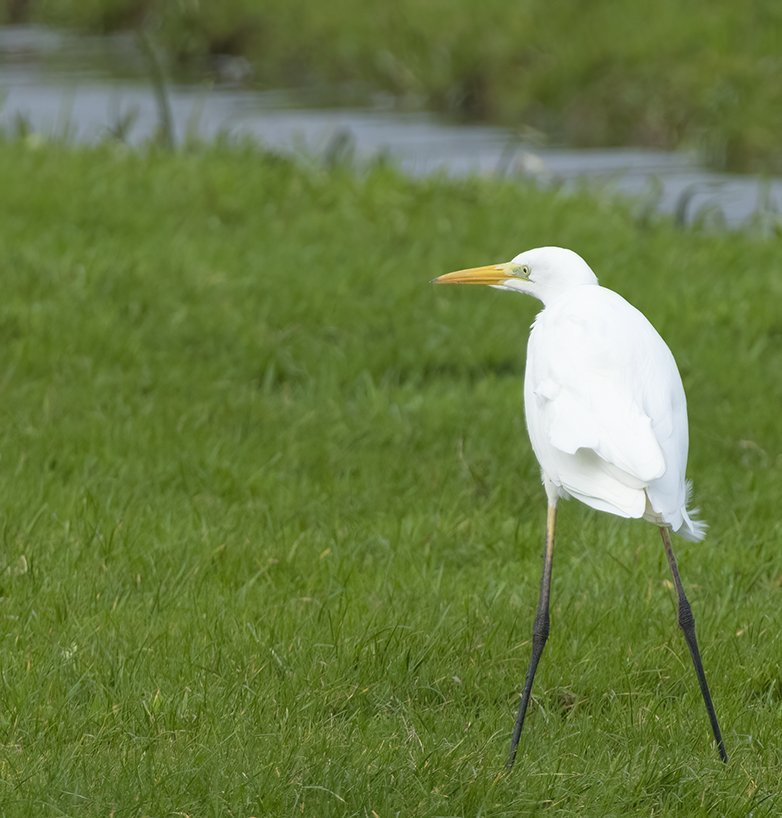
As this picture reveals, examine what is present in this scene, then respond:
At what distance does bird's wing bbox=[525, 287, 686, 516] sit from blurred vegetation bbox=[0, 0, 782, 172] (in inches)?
347

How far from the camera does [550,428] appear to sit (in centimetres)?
294

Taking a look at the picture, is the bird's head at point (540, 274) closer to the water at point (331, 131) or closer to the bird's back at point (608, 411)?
the bird's back at point (608, 411)

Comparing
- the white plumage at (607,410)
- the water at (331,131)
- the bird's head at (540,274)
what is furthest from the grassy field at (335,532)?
the water at (331,131)

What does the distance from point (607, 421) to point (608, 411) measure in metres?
0.03

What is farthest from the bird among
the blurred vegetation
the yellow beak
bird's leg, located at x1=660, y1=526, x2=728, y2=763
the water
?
the blurred vegetation

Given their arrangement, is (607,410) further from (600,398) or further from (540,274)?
(540,274)

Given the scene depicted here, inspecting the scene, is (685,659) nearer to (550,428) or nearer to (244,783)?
(550,428)

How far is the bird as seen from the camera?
279cm

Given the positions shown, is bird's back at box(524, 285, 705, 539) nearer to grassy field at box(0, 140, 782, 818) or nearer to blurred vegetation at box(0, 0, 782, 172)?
grassy field at box(0, 140, 782, 818)

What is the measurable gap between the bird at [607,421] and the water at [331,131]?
18.7ft

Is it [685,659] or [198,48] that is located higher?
[198,48]

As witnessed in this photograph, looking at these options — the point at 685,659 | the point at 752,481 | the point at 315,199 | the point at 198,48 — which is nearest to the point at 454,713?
the point at 685,659

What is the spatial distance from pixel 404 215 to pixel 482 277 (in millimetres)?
4648

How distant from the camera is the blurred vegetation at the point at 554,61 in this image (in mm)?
13281
